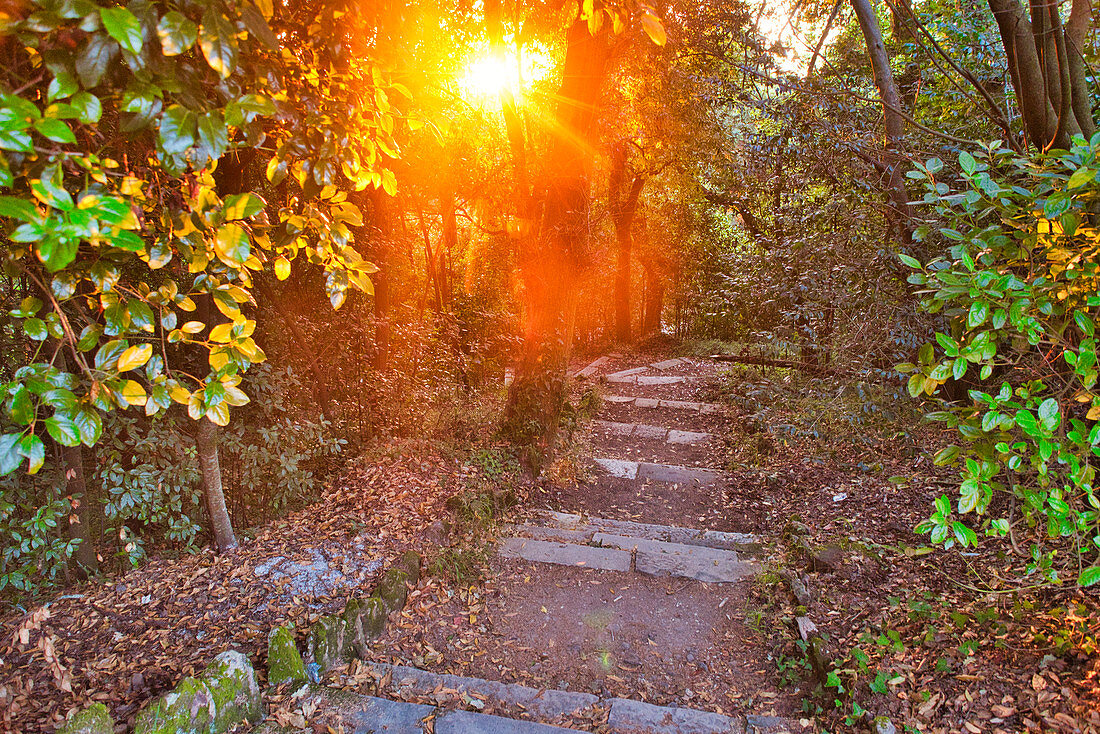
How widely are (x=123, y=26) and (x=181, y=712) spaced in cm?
225

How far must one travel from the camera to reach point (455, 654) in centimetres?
309

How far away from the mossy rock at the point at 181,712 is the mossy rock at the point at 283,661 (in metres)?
0.32

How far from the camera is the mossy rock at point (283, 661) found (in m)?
2.46

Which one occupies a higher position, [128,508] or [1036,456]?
[1036,456]

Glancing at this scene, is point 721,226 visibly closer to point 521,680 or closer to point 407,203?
point 407,203

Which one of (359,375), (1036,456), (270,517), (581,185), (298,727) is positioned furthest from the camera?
(581,185)

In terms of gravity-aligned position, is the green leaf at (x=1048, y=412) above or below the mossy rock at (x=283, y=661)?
above

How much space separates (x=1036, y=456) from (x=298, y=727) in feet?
9.48

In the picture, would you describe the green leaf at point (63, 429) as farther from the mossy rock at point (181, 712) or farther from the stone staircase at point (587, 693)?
the stone staircase at point (587, 693)

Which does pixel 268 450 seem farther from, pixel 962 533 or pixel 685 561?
pixel 962 533

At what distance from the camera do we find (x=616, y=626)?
337 cm

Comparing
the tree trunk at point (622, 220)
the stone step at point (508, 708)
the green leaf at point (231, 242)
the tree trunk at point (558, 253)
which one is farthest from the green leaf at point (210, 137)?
the tree trunk at point (622, 220)

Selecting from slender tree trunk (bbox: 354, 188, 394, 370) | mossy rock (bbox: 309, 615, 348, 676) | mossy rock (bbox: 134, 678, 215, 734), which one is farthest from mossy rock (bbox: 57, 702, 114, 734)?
slender tree trunk (bbox: 354, 188, 394, 370)

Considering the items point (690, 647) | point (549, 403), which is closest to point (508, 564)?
point (690, 647)
